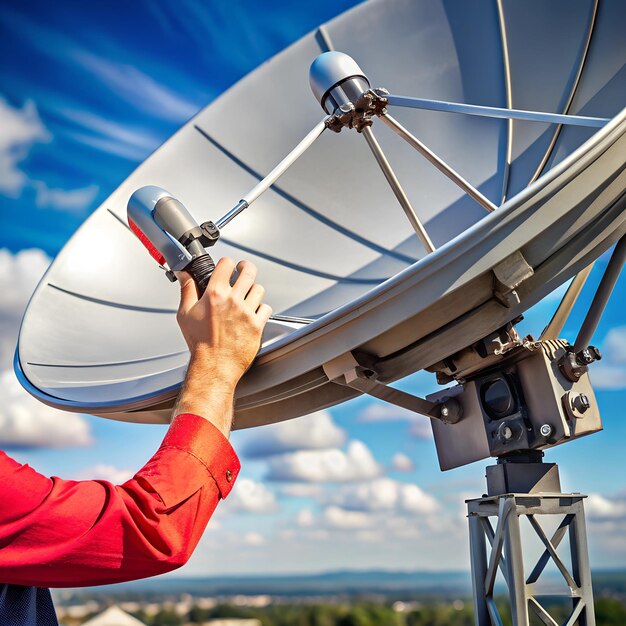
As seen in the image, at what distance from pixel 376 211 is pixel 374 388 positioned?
2.69m

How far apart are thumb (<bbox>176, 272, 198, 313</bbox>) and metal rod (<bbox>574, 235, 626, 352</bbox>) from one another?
2.61 metres

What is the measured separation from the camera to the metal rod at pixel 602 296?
15.6 feet

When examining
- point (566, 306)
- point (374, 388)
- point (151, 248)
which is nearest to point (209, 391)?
point (151, 248)

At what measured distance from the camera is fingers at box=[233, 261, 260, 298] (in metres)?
2.64

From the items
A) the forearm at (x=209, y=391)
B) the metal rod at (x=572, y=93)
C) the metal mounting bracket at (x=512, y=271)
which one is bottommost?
the forearm at (x=209, y=391)

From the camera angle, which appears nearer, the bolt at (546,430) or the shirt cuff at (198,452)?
the shirt cuff at (198,452)

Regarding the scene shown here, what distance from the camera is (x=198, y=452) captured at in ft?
6.92

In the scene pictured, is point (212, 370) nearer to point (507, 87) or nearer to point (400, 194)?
point (400, 194)

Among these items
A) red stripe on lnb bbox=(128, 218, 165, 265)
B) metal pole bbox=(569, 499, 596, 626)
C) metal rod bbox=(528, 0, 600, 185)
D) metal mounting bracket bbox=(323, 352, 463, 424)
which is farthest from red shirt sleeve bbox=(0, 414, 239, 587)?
metal rod bbox=(528, 0, 600, 185)

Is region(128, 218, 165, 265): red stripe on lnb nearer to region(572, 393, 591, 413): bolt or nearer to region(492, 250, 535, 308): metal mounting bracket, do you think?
region(492, 250, 535, 308): metal mounting bracket

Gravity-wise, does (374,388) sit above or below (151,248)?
below

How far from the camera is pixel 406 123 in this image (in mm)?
6836

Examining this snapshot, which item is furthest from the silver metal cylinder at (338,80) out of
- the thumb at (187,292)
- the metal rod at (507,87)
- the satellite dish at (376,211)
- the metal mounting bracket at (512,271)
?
the thumb at (187,292)

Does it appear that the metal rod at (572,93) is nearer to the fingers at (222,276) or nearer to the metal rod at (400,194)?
the metal rod at (400,194)
